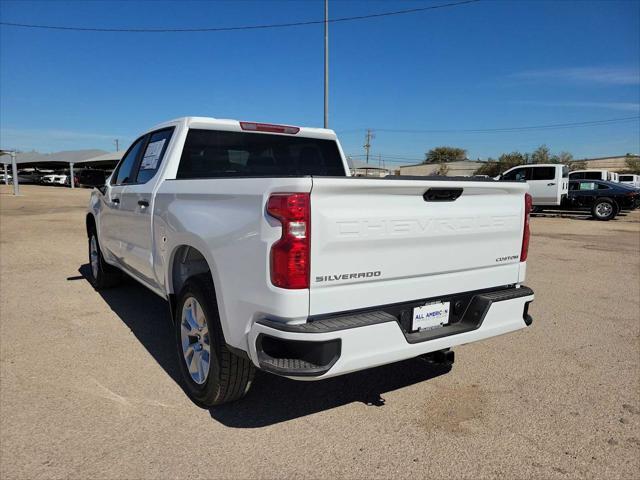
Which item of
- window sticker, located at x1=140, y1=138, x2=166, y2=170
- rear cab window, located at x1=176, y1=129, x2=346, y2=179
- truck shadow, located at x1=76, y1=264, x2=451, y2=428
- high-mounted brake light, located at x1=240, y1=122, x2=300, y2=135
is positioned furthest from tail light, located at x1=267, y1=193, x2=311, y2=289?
window sticker, located at x1=140, y1=138, x2=166, y2=170

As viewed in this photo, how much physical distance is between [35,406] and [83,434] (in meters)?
0.58

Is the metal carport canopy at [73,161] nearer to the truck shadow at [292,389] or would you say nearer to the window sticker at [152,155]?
the window sticker at [152,155]

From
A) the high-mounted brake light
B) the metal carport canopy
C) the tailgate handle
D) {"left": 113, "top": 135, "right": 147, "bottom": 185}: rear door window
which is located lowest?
the tailgate handle

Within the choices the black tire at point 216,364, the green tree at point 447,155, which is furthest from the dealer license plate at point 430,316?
the green tree at point 447,155

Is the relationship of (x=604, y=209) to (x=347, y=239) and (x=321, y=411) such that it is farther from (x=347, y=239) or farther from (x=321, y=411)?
(x=347, y=239)

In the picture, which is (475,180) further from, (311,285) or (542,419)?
(542,419)

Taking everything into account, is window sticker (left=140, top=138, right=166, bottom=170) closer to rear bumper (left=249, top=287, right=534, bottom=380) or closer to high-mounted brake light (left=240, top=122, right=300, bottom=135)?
high-mounted brake light (left=240, top=122, right=300, bottom=135)

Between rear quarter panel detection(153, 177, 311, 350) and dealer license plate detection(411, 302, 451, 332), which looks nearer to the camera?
rear quarter panel detection(153, 177, 311, 350)

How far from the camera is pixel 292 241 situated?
7.72 feet

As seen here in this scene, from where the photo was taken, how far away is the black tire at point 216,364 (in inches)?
115

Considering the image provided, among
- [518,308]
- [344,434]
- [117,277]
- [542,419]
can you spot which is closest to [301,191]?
[344,434]

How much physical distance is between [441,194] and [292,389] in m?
1.81

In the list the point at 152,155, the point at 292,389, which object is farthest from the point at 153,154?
the point at 292,389

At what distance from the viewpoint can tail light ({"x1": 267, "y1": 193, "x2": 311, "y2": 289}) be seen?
7.70 feet
